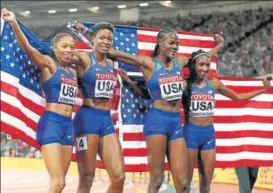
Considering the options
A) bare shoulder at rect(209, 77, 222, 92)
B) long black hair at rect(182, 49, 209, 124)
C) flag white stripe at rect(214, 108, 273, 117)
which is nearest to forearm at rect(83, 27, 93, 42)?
long black hair at rect(182, 49, 209, 124)

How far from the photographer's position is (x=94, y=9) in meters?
20.9

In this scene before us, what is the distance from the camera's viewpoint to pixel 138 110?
6.00 m

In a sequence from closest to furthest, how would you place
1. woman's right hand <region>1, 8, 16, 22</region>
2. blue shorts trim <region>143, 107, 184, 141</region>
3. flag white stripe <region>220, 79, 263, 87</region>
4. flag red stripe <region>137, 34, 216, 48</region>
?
1. woman's right hand <region>1, 8, 16, 22</region>
2. blue shorts trim <region>143, 107, 184, 141</region>
3. flag red stripe <region>137, 34, 216, 48</region>
4. flag white stripe <region>220, 79, 263, 87</region>

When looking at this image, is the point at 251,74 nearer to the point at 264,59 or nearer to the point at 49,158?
the point at 264,59

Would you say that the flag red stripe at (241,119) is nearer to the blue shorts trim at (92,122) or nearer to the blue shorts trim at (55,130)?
the blue shorts trim at (92,122)

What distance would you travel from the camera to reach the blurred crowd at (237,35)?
14531 mm

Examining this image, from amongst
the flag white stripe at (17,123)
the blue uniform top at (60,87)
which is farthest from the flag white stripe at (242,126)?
the blue uniform top at (60,87)

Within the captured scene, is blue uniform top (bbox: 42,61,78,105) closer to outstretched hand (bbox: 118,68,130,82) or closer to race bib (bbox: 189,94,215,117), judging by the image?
outstretched hand (bbox: 118,68,130,82)

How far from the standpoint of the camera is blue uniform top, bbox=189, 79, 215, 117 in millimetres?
5398

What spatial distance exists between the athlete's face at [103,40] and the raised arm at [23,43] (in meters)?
0.51

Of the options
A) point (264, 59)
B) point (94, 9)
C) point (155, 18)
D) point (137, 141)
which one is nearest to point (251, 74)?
point (264, 59)

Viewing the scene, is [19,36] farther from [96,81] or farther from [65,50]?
[96,81]

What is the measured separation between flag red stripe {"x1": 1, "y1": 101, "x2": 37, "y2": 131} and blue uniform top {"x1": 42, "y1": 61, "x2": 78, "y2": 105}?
0.47 meters

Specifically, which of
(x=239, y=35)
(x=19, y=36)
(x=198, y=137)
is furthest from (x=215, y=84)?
(x=239, y=35)
